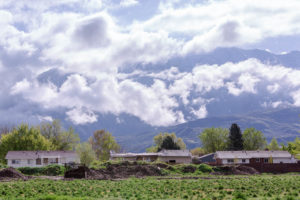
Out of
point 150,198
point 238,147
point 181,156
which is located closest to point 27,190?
point 150,198

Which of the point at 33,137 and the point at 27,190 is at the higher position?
the point at 33,137

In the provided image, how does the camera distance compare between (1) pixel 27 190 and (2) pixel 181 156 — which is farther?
(2) pixel 181 156

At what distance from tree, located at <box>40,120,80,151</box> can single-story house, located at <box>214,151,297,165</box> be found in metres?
44.2

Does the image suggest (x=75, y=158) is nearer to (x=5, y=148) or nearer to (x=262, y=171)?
(x=5, y=148)

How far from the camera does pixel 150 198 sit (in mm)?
27938

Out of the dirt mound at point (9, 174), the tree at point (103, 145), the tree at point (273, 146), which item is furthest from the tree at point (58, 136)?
the tree at point (273, 146)

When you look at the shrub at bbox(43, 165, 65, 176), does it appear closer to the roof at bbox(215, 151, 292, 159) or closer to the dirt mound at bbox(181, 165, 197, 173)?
the dirt mound at bbox(181, 165, 197, 173)

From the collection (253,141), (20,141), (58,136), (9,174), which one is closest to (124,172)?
(9,174)

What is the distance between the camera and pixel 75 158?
4240 inches

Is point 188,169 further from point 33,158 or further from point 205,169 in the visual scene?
point 33,158

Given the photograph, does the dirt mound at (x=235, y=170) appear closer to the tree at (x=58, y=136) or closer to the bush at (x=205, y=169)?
the bush at (x=205, y=169)

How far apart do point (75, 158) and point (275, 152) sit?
186 ft

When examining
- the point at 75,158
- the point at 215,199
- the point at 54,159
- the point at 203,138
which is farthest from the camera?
the point at 203,138

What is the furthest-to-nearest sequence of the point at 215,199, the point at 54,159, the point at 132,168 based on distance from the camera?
the point at 54,159, the point at 132,168, the point at 215,199
